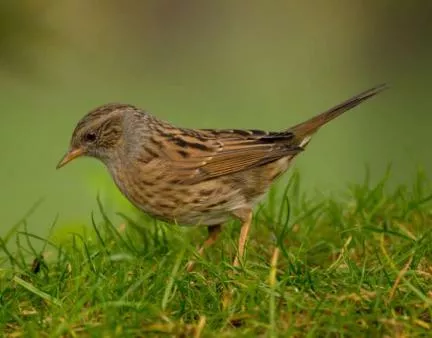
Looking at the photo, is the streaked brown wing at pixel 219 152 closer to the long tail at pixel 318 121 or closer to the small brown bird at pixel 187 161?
the small brown bird at pixel 187 161

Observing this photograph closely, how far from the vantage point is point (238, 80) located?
62.5 ft

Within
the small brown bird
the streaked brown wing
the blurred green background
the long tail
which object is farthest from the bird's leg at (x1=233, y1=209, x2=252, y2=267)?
the blurred green background

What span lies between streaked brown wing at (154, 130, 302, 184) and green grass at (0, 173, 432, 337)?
408mm

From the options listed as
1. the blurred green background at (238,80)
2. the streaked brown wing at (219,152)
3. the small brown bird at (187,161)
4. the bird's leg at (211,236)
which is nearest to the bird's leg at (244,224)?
the small brown bird at (187,161)

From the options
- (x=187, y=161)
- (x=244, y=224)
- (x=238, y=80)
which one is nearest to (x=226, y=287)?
(x=244, y=224)

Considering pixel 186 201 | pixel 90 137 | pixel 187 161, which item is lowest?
pixel 186 201

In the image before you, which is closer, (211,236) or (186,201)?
(186,201)

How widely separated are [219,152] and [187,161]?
20 centimetres

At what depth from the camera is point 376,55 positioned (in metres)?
18.2

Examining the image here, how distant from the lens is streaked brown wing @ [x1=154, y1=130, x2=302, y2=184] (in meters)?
7.11

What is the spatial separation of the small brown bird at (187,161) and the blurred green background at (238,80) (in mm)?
4591

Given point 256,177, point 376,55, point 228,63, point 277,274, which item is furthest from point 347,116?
point 277,274

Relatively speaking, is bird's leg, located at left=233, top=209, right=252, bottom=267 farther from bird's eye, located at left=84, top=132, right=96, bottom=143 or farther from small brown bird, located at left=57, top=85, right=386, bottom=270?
bird's eye, located at left=84, top=132, right=96, bottom=143

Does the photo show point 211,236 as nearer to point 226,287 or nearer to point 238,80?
point 226,287
